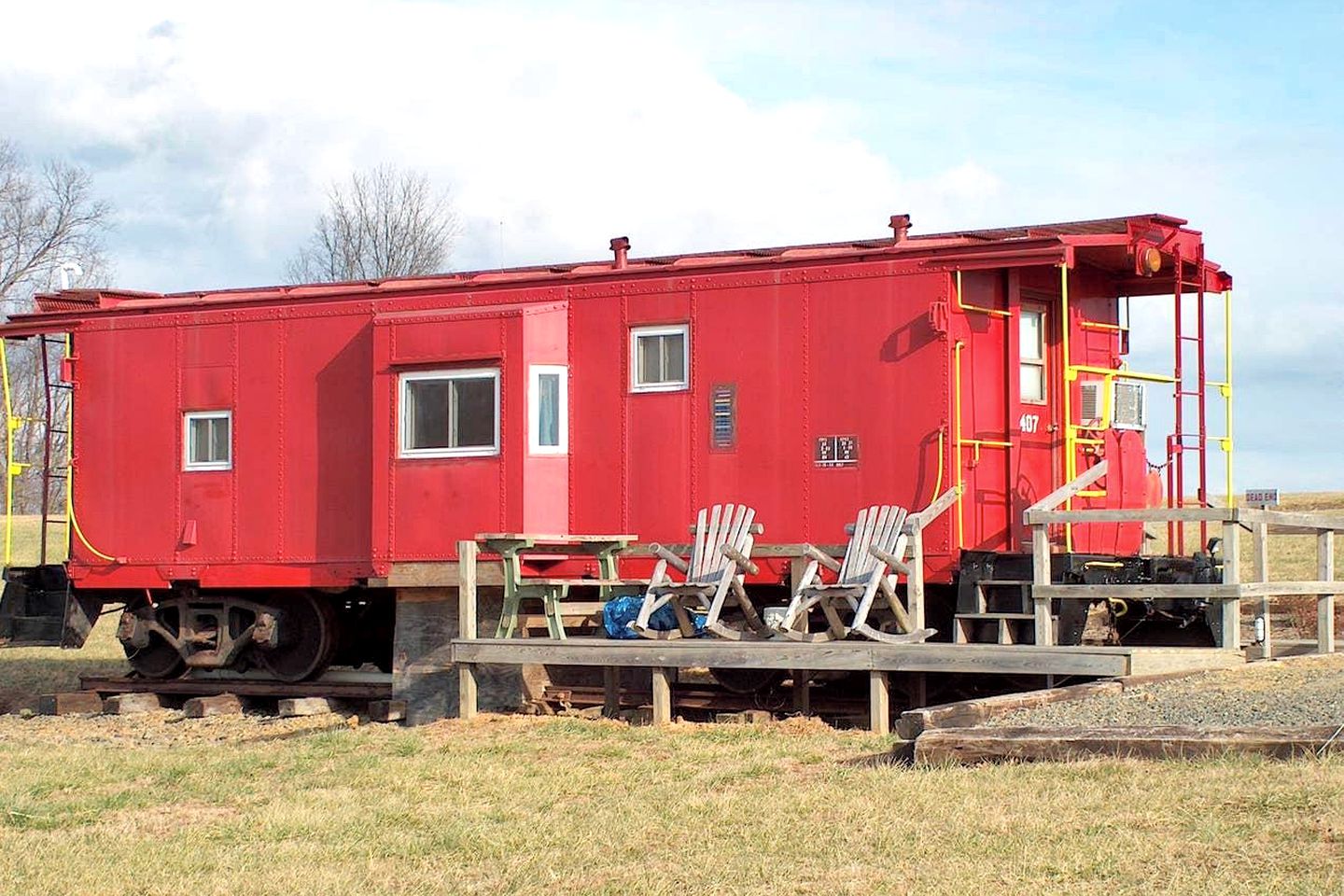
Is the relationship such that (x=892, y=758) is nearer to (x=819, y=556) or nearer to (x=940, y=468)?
(x=819, y=556)

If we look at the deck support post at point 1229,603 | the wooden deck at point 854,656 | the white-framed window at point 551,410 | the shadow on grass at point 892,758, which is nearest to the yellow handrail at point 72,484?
the white-framed window at point 551,410

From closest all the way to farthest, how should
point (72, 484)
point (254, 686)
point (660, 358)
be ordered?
point (660, 358)
point (254, 686)
point (72, 484)

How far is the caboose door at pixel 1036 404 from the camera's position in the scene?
14445mm

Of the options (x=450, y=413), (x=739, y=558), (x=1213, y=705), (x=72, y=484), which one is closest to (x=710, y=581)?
(x=739, y=558)

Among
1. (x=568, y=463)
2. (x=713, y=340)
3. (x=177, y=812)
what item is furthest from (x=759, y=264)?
(x=177, y=812)

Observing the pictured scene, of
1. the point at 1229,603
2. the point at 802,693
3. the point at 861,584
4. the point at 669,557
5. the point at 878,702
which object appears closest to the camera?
the point at 878,702

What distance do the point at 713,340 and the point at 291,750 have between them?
16.8 feet

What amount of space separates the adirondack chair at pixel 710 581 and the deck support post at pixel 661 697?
0.44m

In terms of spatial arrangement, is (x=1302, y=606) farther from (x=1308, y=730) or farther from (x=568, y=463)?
(x=1308, y=730)

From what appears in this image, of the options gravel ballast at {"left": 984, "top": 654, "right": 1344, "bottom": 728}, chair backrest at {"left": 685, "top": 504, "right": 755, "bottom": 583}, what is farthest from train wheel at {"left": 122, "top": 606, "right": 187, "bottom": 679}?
gravel ballast at {"left": 984, "top": 654, "right": 1344, "bottom": 728}

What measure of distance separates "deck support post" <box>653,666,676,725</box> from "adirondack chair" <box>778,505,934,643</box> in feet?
3.13

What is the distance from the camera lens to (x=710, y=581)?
45.0ft

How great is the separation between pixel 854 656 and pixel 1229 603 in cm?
280

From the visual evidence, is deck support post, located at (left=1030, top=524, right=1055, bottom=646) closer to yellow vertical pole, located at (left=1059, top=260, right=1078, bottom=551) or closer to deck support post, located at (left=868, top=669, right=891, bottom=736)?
deck support post, located at (left=868, top=669, right=891, bottom=736)
